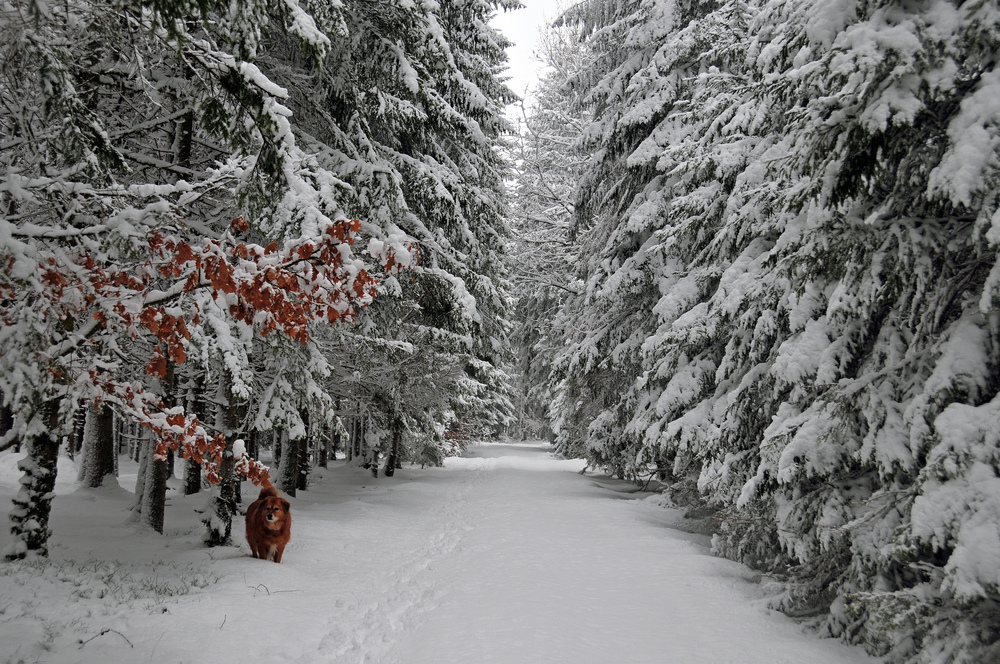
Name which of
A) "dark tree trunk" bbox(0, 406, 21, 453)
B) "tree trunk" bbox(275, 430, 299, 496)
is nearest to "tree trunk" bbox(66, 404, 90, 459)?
"dark tree trunk" bbox(0, 406, 21, 453)

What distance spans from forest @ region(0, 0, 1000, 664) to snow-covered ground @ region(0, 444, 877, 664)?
2.54 ft

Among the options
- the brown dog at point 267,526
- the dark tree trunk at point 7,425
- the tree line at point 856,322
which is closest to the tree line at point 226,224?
the dark tree trunk at point 7,425

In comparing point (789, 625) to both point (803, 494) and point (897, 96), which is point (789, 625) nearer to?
point (803, 494)

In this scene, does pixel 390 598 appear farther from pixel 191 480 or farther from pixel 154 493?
pixel 191 480

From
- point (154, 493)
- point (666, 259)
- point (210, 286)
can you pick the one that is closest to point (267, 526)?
point (154, 493)

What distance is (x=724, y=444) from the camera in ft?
24.9

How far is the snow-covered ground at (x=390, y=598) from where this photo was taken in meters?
5.02

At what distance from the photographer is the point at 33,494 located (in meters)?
6.13

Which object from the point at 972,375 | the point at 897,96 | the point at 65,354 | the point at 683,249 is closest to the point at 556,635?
the point at 972,375

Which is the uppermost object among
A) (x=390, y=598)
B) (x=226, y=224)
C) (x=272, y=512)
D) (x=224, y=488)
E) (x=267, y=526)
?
(x=226, y=224)

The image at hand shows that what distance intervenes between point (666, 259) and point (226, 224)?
868 centimetres

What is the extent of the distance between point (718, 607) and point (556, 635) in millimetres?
2128

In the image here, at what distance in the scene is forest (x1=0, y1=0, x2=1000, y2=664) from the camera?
12.2 ft

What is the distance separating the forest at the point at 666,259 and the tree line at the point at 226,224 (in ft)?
0.15
